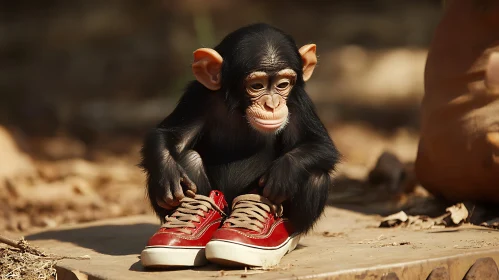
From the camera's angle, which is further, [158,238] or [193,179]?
[193,179]

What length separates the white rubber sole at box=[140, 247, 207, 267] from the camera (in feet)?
9.59

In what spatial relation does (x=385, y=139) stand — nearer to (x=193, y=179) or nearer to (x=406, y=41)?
(x=406, y=41)

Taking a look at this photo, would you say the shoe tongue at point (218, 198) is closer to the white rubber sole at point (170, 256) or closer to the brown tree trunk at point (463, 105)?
the white rubber sole at point (170, 256)

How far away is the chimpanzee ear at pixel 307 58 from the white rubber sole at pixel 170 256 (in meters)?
0.90

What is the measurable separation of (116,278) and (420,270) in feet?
3.52

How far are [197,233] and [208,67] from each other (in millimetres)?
678

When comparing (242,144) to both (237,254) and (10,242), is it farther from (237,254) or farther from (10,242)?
(10,242)

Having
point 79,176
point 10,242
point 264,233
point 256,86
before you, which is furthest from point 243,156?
point 79,176

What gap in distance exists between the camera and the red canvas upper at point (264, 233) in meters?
2.94

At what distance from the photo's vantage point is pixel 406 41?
9109 millimetres

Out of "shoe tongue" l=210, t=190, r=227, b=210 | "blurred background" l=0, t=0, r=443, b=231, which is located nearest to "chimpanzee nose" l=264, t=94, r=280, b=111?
"shoe tongue" l=210, t=190, r=227, b=210

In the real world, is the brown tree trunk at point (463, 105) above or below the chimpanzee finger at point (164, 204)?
above

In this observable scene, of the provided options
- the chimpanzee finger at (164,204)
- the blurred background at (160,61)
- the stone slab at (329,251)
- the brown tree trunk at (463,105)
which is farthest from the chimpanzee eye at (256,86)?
the blurred background at (160,61)

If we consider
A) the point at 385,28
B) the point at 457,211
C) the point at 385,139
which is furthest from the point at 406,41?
the point at 457,211
